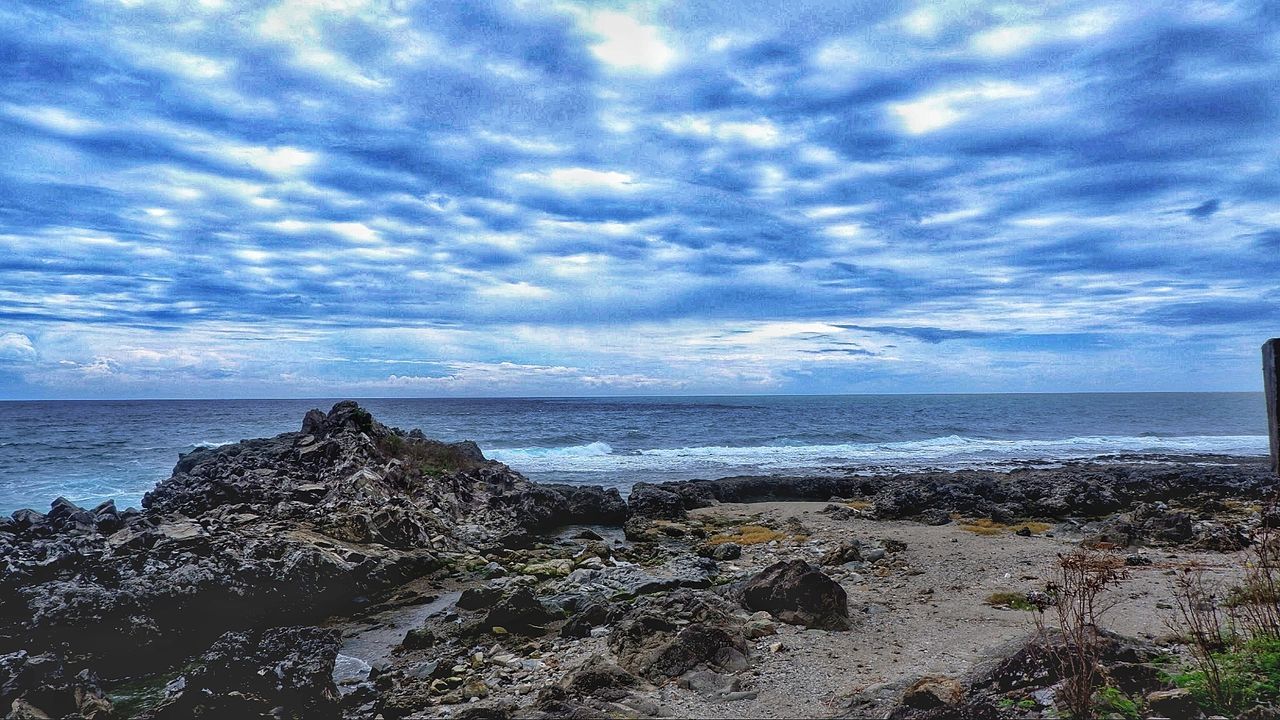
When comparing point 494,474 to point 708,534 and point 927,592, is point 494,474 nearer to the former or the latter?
point 708,534

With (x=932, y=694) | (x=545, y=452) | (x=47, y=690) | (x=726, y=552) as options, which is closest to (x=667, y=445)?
(x=545, y=452)

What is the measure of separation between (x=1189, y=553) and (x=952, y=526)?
197 inches

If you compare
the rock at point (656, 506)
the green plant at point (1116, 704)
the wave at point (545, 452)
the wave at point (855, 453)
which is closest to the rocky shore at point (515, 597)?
the green plant at point (1116, 704)

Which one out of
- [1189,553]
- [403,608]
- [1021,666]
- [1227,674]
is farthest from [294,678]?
[1189,553]

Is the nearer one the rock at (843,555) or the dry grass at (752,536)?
the rock at (843,555)

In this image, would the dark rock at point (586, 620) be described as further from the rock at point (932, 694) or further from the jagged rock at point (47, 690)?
the jagged rock at point (47, 690)

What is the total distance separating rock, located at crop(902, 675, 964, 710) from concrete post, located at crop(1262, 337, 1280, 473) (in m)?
2.80

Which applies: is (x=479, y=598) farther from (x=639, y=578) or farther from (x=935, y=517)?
(x=935, y=517)

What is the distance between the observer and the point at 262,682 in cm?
716

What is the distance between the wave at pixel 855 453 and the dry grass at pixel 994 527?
15.4 meters

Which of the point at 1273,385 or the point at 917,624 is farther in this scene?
the point at 917,624

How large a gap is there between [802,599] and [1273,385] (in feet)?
17.8

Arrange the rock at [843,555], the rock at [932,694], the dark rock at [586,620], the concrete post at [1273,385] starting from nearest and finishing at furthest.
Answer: the concrete post at [1273,385] < the rock at [932,694] < the dark rock at [586,620] < the rock at [843,555]

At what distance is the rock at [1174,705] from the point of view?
4.55m
